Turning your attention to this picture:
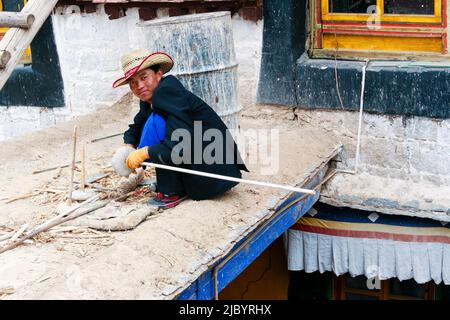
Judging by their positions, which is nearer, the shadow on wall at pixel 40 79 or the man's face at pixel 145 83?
the man's face at pixel 145 83

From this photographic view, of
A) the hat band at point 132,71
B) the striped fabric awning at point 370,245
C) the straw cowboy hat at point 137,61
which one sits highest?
the straw cowboy hat at point 137,61

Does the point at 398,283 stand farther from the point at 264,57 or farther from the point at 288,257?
the point at 264,57

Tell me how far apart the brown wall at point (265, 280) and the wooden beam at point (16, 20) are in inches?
124

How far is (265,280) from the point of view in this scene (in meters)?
7.72

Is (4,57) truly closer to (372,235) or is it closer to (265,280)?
(265,280)

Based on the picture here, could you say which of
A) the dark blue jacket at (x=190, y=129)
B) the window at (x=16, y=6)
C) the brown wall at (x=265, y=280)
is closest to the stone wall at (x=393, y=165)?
the brown wall at (x=265, y=280)

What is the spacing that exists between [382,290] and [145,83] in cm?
363

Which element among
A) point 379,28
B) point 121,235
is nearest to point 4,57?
point 121,235

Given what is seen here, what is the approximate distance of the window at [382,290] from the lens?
7.25 metres

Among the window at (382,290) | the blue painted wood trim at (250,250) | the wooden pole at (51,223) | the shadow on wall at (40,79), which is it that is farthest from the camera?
the shadow on wall at (40,79)

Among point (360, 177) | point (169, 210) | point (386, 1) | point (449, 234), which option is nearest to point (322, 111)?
point (360, 177)

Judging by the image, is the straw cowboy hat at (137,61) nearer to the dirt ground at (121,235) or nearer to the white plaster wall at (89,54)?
the dirt ground at (121,235)

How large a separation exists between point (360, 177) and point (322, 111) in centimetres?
68

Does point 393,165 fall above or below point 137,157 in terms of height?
below
